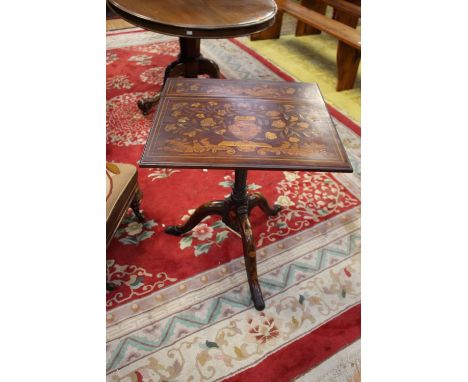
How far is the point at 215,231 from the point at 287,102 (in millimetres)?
773

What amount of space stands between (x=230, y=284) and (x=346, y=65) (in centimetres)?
232

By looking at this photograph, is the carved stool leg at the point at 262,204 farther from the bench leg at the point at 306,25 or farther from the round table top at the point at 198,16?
the bench leg at the point at 306,25

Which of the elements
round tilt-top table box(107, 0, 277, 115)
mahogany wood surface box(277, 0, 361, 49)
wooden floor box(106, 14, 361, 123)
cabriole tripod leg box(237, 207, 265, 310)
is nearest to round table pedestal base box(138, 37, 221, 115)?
round tilt-top table box(107, 0, 277, 115)

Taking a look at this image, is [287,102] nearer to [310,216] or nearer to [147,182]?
[310,216]

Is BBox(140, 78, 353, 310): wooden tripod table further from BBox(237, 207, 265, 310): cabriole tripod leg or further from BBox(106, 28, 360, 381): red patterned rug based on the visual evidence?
BBox(106, 28, 360, 381): red patterned rug

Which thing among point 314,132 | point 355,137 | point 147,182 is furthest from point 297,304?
point 355,137

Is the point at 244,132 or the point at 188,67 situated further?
the point at 188,67

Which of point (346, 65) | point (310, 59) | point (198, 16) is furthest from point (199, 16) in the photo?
point (310, 59)

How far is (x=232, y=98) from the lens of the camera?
1368 millimetres

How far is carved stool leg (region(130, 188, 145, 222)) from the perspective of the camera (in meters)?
1.71

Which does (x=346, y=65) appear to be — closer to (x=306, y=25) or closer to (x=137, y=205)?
(x=306, y=25)

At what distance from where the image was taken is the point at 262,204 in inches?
70.9

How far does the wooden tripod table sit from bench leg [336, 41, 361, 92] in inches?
69.0

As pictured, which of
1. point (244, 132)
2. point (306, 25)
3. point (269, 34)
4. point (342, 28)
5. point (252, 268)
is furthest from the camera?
point (306, 25)
